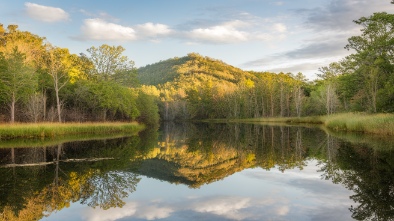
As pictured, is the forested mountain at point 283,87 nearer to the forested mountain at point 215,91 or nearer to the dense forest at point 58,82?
the forested mountain at point 215,91

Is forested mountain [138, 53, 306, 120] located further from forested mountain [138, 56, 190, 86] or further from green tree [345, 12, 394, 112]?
green tree [345, 12, 394, 112]

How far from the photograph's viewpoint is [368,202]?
357 inches

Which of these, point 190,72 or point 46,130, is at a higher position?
point 190,72

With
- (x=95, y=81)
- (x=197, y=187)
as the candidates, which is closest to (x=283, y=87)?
(x=95, y=81)

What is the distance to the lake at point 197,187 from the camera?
333 inches

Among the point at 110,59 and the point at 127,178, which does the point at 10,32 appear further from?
the point at 127,178

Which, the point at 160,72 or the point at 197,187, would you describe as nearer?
the point at 197,187

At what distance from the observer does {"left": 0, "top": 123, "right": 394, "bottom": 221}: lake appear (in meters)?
8.46

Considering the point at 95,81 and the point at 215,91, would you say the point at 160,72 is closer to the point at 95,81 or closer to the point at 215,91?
the point at 215,91

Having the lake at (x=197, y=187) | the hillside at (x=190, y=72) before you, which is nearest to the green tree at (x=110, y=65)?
the lake at (x=197, y=187)

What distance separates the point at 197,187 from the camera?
464 inches

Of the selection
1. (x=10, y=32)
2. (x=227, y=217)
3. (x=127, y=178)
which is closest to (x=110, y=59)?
(x=10, y=32)

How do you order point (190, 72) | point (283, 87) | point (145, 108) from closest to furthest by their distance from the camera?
point (145, 108) → point (283, 87) → point (190, 72)

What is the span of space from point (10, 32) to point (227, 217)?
162 feet
